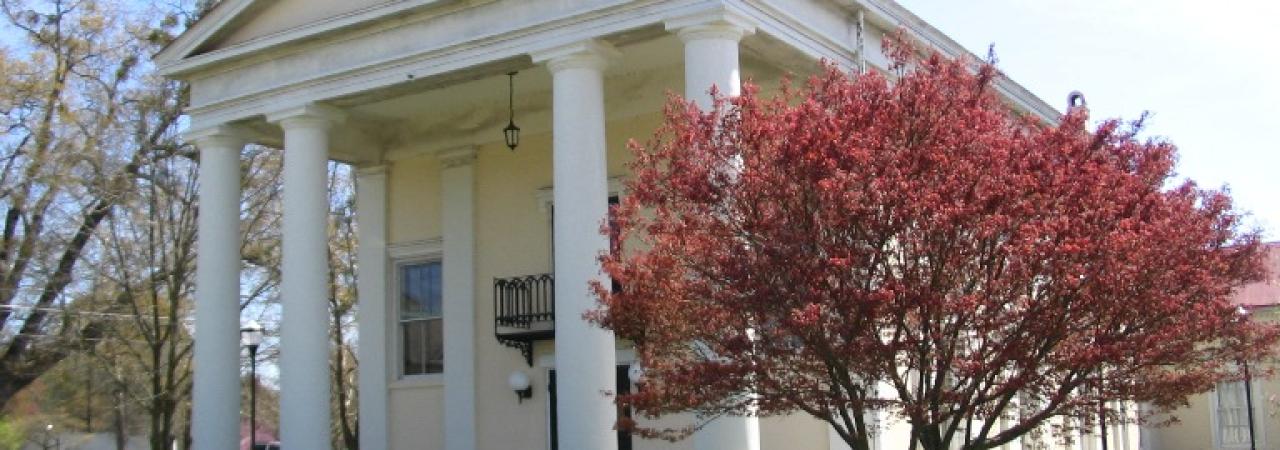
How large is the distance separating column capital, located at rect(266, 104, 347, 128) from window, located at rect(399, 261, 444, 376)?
4.46m

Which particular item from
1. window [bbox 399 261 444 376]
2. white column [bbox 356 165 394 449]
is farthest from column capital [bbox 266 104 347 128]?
window [bbox 399 261 444 376]

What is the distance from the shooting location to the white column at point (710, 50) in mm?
13891

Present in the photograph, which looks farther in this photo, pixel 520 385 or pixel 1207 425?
pixel 1207 425

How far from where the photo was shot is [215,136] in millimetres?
18516

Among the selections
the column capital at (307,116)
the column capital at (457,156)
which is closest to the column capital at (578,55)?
the column capital at (307,116)

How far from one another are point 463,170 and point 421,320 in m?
2.51

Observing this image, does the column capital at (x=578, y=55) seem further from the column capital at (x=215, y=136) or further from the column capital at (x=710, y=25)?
the column capital at (x=215, y=136)

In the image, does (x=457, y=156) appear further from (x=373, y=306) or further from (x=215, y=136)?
(x=215, y=136)

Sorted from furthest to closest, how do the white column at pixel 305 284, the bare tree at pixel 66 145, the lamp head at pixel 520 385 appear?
1. the bare tree at pixel 66 145
2. the lamp head at pixel 520 385
3. the white column at pixel 305 284

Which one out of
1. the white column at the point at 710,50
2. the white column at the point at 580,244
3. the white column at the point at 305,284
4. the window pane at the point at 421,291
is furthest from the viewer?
the window pane at the point at 421,291

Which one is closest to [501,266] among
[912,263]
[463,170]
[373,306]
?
[463,170]

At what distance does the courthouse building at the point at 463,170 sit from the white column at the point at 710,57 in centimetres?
2

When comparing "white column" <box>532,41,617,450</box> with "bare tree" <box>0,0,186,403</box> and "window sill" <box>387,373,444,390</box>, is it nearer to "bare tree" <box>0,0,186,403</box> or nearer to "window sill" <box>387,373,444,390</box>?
"window sill" <box>387,373,444,390</box>

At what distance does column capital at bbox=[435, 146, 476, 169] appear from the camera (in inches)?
822
